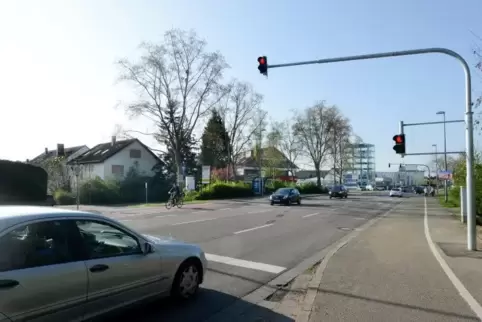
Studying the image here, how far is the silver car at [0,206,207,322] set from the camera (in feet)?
13.1

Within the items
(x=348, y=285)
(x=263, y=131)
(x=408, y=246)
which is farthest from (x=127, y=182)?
(x=348, y=285)

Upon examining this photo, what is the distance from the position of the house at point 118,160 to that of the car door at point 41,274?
56077 millimetres

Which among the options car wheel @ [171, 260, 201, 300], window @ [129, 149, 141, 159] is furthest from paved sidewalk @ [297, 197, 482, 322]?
window @ [129, 149, 141, 159]

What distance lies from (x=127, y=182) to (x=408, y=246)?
4714 cm

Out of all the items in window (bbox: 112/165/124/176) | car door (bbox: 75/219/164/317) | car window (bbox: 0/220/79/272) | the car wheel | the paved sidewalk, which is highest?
window (bbox: 112/165/124/176)

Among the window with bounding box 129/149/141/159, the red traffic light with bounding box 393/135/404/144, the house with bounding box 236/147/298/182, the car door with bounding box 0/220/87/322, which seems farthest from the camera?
the house with bounding box 236/147/298/182

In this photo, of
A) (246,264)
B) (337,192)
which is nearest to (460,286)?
(246,264)

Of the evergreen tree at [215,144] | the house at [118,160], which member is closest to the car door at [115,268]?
the house at [118,160]

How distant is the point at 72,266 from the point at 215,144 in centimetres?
7276

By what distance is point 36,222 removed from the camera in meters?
4.35

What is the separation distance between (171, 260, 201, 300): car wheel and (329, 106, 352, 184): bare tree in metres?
68.7

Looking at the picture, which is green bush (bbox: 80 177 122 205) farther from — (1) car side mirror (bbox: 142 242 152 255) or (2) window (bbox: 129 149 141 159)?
(1) car side mirror (bbox: 142 242 152 255)

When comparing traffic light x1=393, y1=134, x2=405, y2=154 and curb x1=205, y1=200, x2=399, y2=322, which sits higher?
traffic light x1=393, y1=134, x2=405, y2=154

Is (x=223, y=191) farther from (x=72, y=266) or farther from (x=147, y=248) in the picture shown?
(x=72, y=266)
